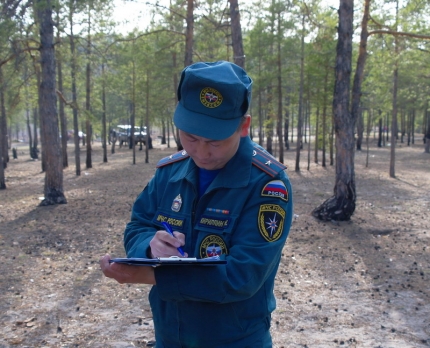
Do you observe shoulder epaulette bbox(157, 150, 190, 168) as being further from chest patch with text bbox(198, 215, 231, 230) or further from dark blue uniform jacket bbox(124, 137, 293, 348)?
chest patch with text bbox(198, 215, 231, 230)

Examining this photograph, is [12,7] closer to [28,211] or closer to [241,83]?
[28,211]

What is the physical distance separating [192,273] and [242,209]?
0.31 meters

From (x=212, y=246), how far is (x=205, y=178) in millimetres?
289

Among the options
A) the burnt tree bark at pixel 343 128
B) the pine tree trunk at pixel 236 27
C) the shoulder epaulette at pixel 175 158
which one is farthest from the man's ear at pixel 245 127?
the pine tree trunk at pixel 236 27

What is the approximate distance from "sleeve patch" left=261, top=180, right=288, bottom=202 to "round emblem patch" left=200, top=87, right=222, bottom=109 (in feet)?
1.14

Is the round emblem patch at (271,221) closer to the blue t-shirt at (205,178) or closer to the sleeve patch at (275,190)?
the sleeve patch at (275,190)

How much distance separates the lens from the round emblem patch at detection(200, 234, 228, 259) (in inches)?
66.5

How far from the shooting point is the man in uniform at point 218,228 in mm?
1573

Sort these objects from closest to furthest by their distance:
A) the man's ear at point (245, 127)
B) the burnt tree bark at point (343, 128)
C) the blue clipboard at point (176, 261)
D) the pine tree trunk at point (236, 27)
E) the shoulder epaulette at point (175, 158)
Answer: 1. the blue clipboard at point (176, 261)
2. the man's ear at point (245, 127)
3. the shoulder epaulette at point (175, 158)
4. the burnt tree bark at point (343, 128)
5. the pine tree trunk at point (236, 27)

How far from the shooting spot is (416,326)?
4863 mm

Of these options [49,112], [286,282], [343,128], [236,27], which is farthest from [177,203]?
[49,112]

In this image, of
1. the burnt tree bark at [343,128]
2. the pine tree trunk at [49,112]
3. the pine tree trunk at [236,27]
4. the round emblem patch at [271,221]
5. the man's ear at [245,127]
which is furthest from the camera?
the pine tree trunk at [49,112]

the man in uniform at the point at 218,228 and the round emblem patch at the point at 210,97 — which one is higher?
the round emblem patch at the point at 210,97

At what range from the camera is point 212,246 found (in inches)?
66.8
